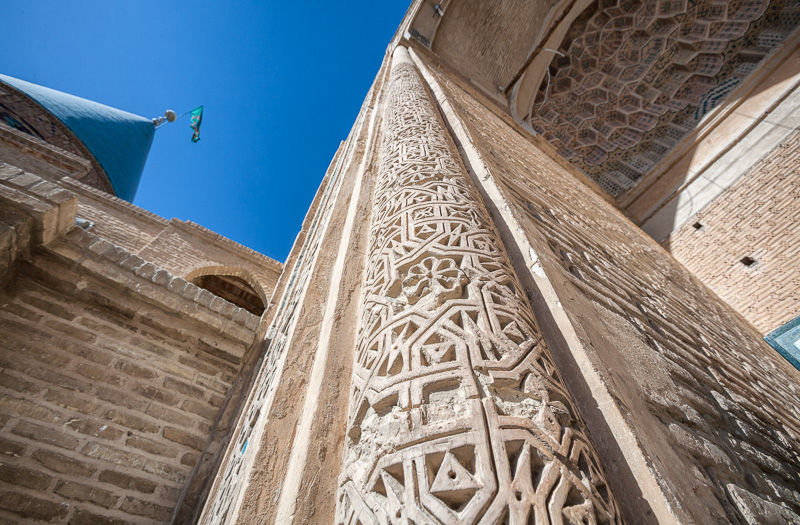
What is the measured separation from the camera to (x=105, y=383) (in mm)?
1816

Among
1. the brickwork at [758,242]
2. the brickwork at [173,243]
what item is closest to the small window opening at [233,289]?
the brickwork at [173,243]

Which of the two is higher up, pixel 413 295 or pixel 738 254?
pixel 738 254

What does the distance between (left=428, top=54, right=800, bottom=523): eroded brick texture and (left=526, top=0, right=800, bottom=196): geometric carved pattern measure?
595cm

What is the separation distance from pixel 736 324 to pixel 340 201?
14.7 ft

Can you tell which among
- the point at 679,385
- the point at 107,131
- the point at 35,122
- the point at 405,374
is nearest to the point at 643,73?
the point at 679,385

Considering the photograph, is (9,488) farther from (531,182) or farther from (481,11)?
(481,11)

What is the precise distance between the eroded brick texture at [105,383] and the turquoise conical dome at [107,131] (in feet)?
36.0

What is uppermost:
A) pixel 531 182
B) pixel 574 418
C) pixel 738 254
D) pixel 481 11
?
pixel 481 11

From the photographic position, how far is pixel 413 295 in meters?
1.01

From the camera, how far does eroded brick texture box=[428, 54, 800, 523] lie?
92 cm

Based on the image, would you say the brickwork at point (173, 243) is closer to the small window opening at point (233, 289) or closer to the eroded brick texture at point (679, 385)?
the small window opening at point (233, 289)

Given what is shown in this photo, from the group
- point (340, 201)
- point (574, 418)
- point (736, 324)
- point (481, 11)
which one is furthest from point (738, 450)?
point (481, 11)

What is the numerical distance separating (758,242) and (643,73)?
470cm

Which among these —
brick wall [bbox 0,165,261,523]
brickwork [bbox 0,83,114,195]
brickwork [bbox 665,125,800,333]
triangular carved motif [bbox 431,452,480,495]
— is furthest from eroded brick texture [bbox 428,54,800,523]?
brickwork [bbox 0,83,114,195]
